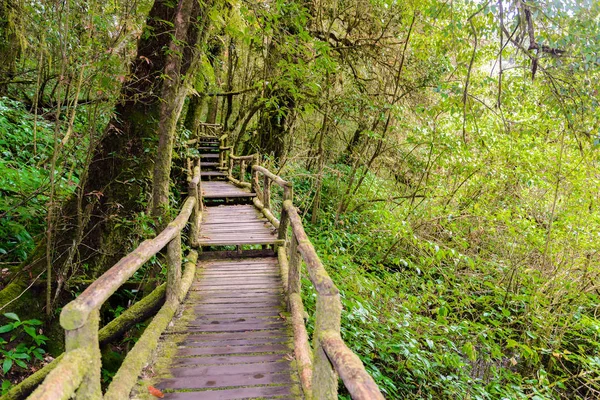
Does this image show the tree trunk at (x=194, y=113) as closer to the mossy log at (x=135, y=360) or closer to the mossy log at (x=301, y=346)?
the mossy log at (x=135, y=360)

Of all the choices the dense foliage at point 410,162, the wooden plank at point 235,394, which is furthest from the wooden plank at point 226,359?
the dense foliage at point 410,162

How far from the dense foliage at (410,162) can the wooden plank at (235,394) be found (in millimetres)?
1989

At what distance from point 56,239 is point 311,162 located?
944cm

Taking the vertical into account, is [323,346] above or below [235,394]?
above

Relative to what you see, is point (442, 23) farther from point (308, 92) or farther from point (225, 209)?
point (225, 209)

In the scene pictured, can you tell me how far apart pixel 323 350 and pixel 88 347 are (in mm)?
1402

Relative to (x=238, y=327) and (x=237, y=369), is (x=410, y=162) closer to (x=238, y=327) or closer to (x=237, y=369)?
(x=238, y=327)

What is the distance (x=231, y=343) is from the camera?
3.78 meters

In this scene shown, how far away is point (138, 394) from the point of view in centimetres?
290

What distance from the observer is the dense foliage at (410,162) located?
16.2 feet

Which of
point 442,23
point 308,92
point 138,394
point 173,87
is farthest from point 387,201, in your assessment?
point 138,394

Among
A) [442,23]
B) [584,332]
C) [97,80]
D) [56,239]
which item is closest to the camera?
[97,80]

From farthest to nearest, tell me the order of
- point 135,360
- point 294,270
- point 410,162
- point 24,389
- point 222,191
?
point 410,162
point 222,191
point 294,270
point 24,389
point 135,360

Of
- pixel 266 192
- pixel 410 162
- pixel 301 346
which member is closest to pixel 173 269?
pixel 301 346
